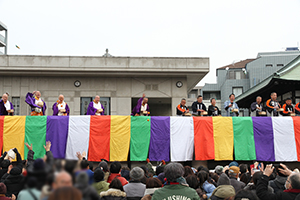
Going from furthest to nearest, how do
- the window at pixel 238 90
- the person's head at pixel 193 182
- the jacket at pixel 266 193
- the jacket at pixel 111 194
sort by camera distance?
the window at pixel 238 90 < the person's head at pixel 193 182 < the jacket at pixel 111 194 < the jacket at pixel 266 193

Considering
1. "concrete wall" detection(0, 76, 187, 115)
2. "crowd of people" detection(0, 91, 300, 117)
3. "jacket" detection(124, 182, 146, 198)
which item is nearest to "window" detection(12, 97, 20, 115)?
"concrete wall" detection(0, 76, 187, 115)

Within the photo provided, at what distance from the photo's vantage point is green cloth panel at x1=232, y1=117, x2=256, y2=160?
454 inches

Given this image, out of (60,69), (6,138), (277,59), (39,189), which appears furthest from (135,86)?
(277,59)

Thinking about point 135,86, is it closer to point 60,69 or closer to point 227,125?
point 60,69

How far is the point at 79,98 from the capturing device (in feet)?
50.8

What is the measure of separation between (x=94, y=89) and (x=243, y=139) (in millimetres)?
7846

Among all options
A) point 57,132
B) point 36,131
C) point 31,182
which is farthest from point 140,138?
point 31,182

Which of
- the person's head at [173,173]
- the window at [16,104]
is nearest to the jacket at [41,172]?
the person's head at [173,173]

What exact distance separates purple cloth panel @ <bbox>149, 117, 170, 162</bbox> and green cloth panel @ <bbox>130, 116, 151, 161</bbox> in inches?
Result: 7.4

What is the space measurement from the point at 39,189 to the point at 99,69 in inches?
561

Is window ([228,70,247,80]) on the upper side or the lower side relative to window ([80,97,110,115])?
upper

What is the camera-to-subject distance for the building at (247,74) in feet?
139

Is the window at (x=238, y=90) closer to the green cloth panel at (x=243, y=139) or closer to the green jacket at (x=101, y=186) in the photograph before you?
the green cloth panel at (x=243, y=139)

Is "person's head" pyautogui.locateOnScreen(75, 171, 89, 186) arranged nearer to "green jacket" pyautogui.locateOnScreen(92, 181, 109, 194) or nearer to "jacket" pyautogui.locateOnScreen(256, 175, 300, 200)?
"jacket" pyautogui.locateOnScreen(256, 175, 300, 200)
